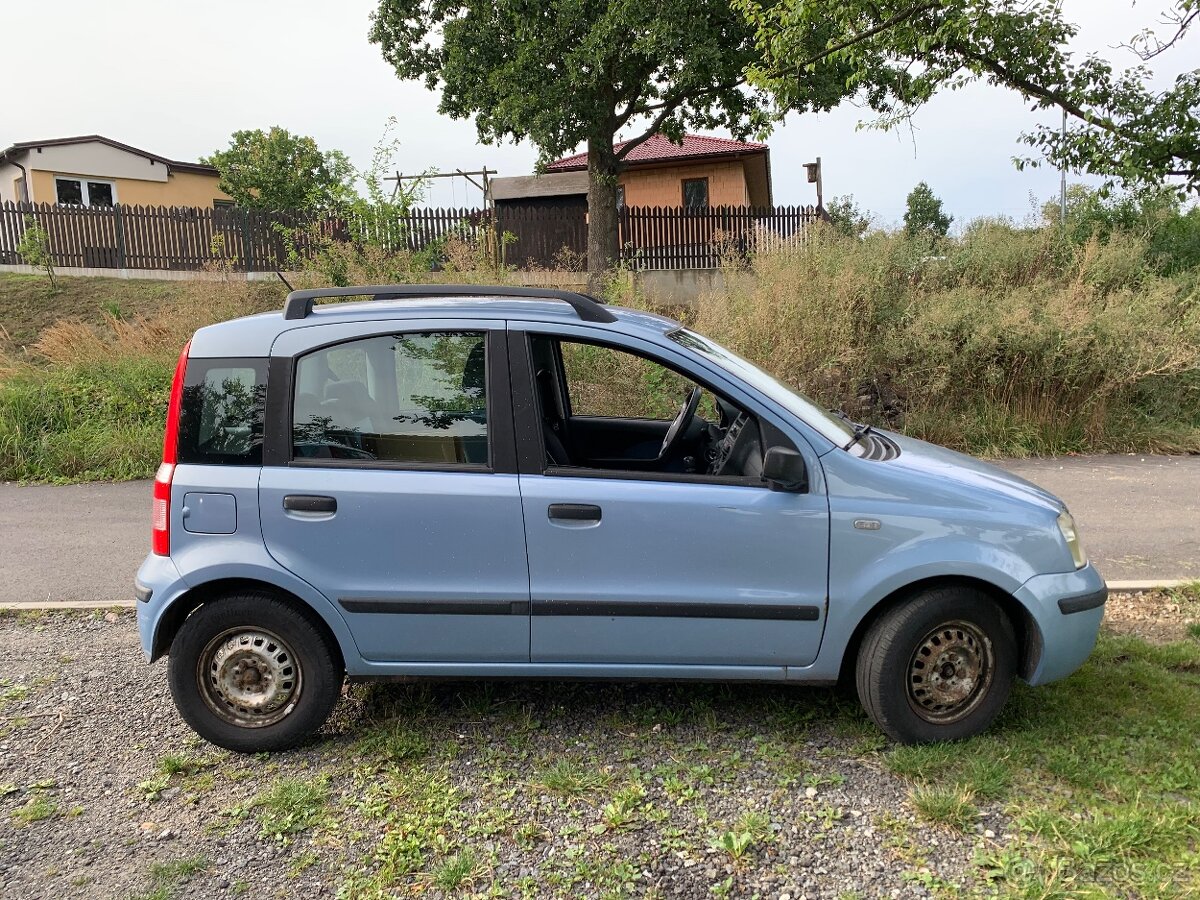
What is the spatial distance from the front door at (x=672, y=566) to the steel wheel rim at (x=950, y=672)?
0.44 meters

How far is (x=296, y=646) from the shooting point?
352 cm

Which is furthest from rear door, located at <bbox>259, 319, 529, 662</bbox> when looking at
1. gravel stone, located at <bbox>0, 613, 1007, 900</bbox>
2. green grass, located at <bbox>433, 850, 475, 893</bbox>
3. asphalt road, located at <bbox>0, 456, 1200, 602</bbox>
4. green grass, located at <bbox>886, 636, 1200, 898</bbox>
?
asphalt road, located at <bbox>0, 456, 1200, 602</bbox>

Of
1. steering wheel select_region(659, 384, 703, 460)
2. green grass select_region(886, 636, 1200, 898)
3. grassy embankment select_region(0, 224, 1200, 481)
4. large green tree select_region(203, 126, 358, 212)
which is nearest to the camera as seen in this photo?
green grass select_region(886, 636, 1200, 898)

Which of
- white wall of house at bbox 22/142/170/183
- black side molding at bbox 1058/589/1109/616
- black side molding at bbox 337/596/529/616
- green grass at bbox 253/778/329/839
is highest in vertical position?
white wall of house at bbox 22/142/170/183

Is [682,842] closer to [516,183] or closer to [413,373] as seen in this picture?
[413,373]

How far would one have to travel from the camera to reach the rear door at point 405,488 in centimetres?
344

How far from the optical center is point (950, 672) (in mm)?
3445

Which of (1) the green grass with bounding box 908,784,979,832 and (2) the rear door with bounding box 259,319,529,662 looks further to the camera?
(2) the rear door with bounding box 259,319,529,662

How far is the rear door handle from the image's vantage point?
3.44 meters

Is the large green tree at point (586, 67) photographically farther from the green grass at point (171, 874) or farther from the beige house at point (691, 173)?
the green grass at point (171, 874)

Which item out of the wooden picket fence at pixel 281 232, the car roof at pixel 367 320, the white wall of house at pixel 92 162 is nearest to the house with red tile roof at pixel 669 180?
the wooden picket fence at pixel 281 232

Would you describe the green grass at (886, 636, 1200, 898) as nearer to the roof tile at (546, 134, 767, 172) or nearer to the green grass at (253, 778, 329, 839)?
the green grass at (253, 778, 329, 839)

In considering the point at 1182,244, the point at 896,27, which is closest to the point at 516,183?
the point at 1182,244

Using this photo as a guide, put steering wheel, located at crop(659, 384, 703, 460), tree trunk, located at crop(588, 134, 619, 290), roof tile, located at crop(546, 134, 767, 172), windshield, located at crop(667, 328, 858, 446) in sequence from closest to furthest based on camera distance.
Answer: windshield, located at crop(667, 328, 858, 446) → steering wheel, located at crop(659, 384, 703, 460) → tree trunk, located at crop(588, 134, 619, 290) → roof tile, located at crop(546, 134, 767, 172)
